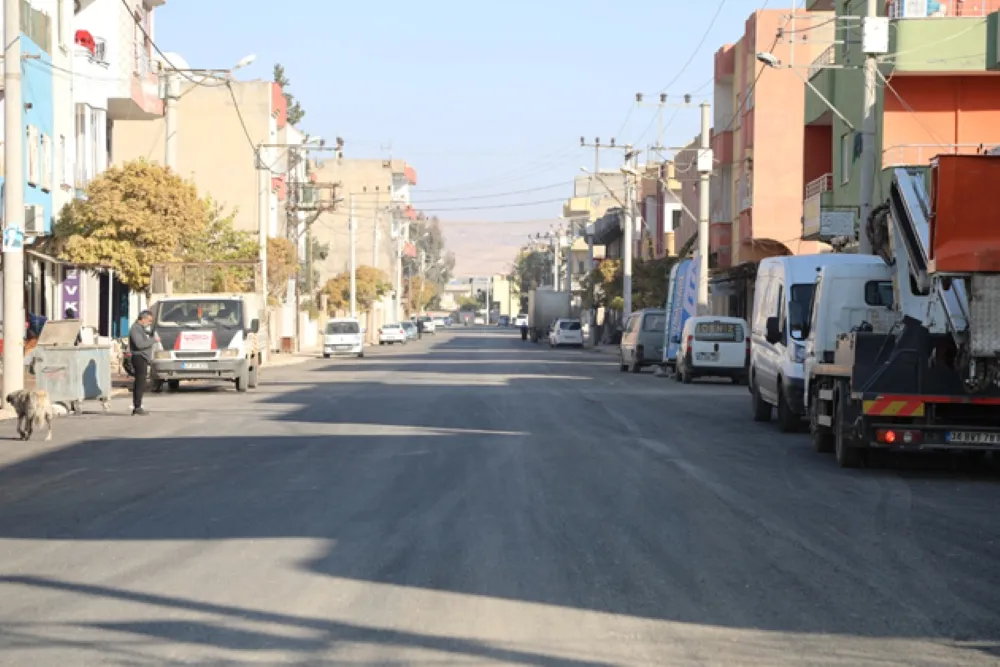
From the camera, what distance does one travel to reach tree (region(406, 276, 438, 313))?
546 feet

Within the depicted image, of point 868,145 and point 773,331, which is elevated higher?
point 868,145

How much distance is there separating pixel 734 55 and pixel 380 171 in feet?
296

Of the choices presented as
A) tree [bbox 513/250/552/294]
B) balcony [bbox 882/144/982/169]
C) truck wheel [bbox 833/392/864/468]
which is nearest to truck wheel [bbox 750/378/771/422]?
truck wheel [bbox 833/392/864/468]

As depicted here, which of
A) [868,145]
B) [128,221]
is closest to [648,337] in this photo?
[128,221]

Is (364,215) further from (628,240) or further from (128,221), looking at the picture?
(128,221)

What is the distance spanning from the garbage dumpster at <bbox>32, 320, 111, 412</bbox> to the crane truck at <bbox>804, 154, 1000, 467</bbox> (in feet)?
40.4

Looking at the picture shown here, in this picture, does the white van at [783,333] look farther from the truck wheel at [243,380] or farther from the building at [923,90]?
the truck wheel at [243,380]

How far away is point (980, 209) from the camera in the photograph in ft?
48.1

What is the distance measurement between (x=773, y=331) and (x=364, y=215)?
124038mm

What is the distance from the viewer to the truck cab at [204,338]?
32812 mm

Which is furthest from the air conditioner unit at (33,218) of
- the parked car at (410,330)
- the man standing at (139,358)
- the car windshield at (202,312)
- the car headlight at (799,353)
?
the parked car at (410,330)

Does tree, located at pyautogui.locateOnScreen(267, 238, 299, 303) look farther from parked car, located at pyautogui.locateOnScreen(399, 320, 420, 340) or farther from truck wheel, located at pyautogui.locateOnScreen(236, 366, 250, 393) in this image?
parked car, located at pyautogui.locateOnScreen(399, 320, 420, 340)

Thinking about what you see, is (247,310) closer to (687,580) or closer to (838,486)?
(838,486)

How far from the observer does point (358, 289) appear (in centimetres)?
10706
